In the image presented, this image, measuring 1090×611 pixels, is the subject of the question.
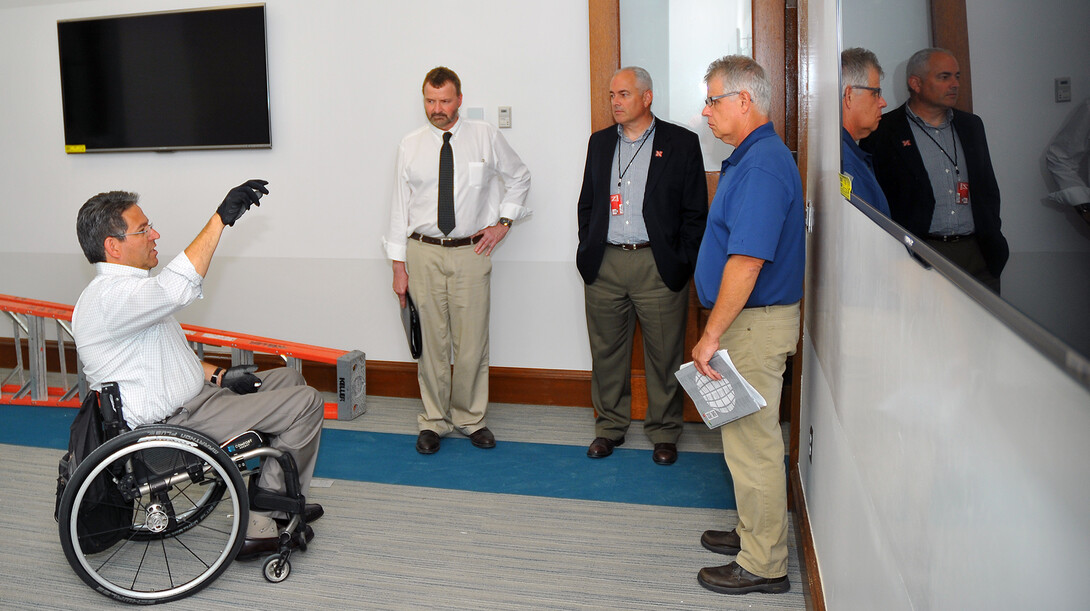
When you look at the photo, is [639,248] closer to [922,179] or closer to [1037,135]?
[922,179]

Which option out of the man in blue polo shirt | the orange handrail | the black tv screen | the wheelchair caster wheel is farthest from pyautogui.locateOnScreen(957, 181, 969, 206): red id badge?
the black tv screen

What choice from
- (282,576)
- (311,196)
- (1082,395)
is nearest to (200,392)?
(282,576)

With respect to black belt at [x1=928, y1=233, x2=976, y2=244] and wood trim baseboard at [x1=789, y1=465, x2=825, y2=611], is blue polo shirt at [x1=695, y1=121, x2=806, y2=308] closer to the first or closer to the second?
wood trim baseboard at [x1=789, y1=465, x2=825, y2=611]

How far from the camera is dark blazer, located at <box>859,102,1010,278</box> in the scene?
2.07 feet

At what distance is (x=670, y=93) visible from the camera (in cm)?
409

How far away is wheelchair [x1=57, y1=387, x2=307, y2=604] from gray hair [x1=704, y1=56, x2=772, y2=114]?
177 centimetres

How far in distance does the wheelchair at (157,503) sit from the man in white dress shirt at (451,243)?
1208 millimetres

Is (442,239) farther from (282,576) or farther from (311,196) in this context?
(282,576)

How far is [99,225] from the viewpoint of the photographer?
98.6 inches

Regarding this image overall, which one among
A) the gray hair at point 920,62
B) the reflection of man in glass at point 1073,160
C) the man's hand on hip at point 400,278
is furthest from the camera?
the man's hand on hip at point 400,278

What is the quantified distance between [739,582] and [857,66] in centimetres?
173

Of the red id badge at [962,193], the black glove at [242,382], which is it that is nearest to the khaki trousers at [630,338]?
the black glove at [242,382]

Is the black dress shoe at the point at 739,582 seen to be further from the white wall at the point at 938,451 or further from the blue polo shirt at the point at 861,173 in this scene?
the blue polo shirt at the point at 861,173

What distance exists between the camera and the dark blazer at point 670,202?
11.6ft
